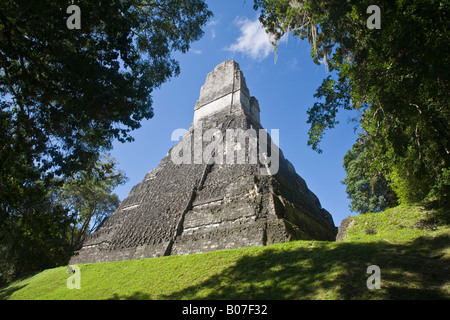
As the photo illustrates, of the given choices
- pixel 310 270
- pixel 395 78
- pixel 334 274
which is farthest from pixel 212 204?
pixel 395 78

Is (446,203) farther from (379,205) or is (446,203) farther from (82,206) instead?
(82,206)

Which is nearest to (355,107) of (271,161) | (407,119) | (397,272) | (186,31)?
(407,119)

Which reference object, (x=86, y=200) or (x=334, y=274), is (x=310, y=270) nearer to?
(x=334, y=274)

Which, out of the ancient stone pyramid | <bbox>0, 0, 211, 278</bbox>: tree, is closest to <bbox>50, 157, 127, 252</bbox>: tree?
the ancient stone pyramid

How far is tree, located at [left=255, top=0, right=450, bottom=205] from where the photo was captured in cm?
469

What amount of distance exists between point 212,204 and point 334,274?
6.52 metres

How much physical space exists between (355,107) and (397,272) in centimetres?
358

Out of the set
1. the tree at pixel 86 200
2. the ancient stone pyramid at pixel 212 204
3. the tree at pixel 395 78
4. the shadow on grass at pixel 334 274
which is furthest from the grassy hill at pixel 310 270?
the tree at pixel 86 200

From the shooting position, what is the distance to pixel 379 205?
50.9 ft

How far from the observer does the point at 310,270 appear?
18.9 ft

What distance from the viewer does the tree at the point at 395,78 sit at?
4.69 metres

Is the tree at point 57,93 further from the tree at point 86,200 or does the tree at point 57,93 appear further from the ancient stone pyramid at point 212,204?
the tree at point 86,200

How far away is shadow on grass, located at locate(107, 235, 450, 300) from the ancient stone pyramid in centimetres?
169

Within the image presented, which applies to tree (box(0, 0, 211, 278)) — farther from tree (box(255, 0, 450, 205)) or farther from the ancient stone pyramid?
tree (box(255, 0, 450, 205))
